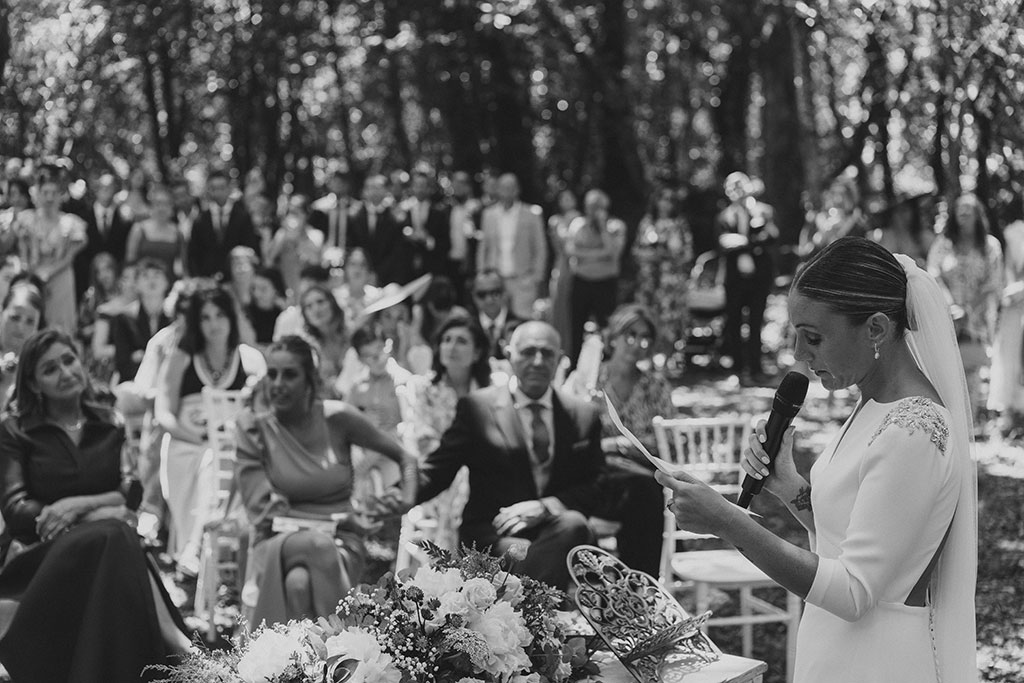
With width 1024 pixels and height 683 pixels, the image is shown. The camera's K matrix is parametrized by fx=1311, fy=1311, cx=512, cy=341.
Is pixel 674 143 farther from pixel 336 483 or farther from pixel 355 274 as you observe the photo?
pixel 336 483

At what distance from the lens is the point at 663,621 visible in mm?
3533

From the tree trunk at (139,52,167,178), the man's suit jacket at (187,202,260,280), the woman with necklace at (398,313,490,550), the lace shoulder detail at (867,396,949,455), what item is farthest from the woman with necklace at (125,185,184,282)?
the lace shoulder detail at (867,396,949,455)

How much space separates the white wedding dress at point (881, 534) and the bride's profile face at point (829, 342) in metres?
0.10

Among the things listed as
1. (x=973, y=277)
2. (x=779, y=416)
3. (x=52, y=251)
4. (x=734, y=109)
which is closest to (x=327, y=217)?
(x=52, y=251)

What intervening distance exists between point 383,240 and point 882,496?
1016cm

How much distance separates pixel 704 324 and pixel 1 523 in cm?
959

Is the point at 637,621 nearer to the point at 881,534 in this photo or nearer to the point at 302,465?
the point at 881,534

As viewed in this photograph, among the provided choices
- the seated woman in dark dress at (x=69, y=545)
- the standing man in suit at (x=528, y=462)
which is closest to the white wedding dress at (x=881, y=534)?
the standing man in suit at (x=528, y=462)

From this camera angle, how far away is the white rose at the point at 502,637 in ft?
9.57

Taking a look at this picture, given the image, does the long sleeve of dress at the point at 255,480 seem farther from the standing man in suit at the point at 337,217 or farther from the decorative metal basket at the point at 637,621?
the standing man in suit at the point at 337,217

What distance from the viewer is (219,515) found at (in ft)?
19.8

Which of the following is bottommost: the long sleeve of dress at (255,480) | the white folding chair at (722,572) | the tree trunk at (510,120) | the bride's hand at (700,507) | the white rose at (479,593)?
the white folding chair at (722,572)

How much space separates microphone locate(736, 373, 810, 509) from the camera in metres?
2.67

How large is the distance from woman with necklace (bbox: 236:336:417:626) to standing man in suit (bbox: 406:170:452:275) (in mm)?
7155
